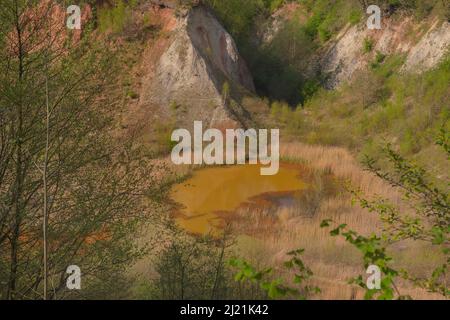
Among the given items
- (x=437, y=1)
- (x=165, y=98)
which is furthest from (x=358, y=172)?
(x=437, y=1)

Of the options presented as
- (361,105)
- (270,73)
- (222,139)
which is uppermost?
(270,73)

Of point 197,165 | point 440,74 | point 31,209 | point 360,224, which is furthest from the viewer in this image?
point 440,74

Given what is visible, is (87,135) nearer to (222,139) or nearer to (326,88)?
(222,139)

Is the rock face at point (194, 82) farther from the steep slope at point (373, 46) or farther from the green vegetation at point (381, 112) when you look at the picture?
the steep slope at point (373, 46)

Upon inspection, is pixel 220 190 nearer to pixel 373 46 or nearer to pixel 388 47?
pixel 388 47

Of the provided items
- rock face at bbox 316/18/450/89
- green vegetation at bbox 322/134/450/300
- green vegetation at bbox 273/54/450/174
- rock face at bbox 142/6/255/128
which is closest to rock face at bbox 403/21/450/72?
rock face at bbox 316/18/450/89

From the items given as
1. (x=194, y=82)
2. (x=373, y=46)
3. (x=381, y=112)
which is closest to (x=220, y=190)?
(x=194, y=82)
